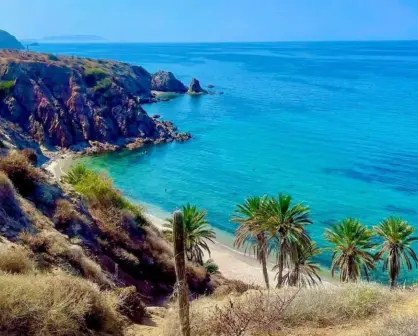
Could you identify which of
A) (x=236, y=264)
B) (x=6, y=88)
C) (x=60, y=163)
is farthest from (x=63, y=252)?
(x=6, y=88)

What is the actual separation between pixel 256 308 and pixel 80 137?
81234 millimetres

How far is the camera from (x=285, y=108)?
12756cm

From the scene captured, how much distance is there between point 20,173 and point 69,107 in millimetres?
74853

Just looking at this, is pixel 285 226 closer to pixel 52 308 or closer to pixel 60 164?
pixel 52 308

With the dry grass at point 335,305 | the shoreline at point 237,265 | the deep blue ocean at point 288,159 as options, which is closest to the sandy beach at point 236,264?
the shoreline at point 237,265

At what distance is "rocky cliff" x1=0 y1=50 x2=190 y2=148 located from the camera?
8850cm

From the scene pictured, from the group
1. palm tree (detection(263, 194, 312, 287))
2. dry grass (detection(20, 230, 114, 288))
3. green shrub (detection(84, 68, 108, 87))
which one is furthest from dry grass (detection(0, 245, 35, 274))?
green shrub (detection(84, 68, 108, 87))

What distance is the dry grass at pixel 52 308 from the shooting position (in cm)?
1119

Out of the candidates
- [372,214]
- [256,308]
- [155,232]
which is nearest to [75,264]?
[256,308]

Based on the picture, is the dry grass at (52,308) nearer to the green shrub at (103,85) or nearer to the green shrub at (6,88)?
the green shrub at (6,88)

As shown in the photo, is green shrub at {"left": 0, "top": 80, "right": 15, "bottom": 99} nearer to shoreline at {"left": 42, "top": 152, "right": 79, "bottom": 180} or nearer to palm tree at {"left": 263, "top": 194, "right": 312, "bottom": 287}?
shoreline at {"left": 42, "top": 152, "right": 79, "bottom": 180}

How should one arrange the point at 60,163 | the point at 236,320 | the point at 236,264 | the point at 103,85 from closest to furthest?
1. the point at 236,320
2. the point at 236,264
3. the point at 60,163
4. the point at 103,85

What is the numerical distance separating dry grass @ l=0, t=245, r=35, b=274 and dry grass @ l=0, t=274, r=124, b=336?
1575 millimetres

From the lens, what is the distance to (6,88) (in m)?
90.9
